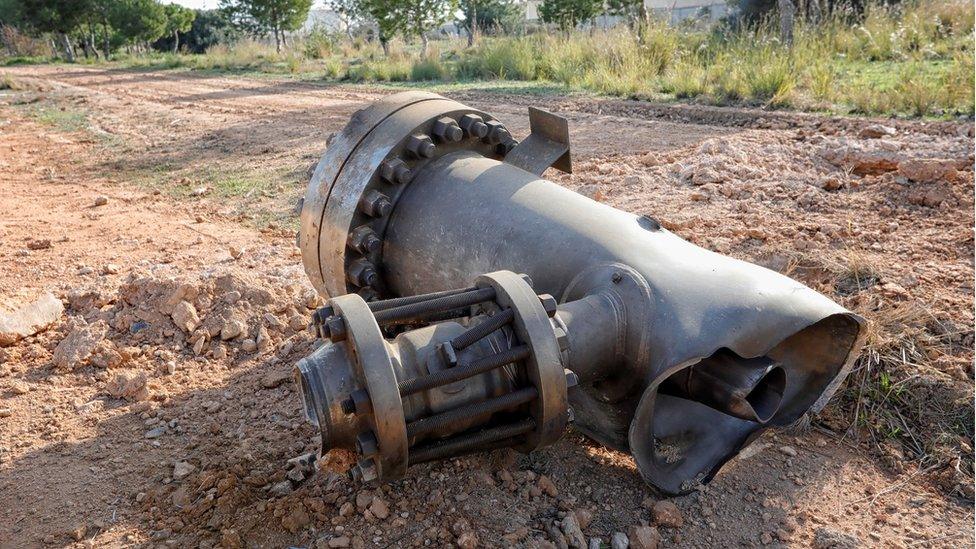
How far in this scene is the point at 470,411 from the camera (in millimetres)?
1498

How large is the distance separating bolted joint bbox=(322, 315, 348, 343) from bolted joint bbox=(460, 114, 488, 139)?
43.2 inches

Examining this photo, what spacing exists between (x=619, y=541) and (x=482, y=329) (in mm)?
729

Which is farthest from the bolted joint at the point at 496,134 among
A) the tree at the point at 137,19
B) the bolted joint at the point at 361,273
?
the tree at the point at 137,19

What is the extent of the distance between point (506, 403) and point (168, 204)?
174 inches

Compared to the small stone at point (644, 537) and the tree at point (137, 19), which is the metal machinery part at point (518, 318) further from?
the tree at point (137, 19)

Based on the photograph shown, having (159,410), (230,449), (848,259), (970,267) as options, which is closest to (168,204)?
(159,410)

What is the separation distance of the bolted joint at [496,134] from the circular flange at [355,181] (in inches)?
7.3

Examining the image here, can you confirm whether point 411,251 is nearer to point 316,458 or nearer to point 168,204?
point 316,458

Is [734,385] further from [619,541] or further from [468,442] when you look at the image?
[468,442]

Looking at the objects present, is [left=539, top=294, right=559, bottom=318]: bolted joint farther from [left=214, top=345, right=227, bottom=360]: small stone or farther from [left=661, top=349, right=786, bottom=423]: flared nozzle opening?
[left=214, top=345, right=227, bottom=360]: small stone

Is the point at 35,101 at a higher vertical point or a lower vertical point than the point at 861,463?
higher

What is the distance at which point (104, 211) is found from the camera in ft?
16.5

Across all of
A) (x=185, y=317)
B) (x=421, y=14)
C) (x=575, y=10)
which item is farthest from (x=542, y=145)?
(x=575, y=10)

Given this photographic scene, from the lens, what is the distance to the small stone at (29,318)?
2.95 metres
